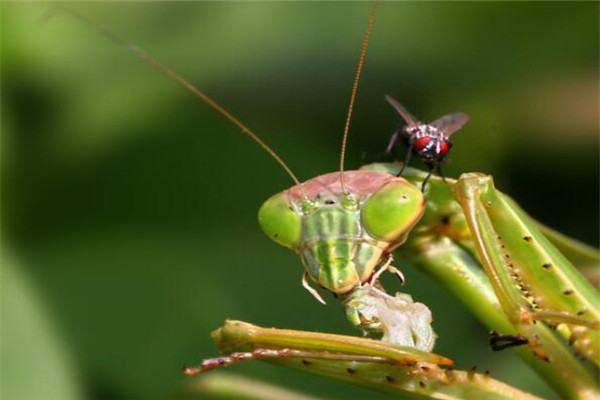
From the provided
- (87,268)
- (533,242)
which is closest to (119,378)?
(87,268)

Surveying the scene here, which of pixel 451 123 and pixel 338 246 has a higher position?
pixel 451 123

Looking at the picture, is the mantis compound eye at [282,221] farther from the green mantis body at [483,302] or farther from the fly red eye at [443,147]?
the fly red eye at [443,147]

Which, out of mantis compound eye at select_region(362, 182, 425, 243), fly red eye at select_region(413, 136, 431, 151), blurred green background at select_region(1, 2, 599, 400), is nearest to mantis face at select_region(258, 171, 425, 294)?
mantis compound eye at select_region(362, 182, 425, 243)

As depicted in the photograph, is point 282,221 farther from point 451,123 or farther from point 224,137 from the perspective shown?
point 224,137

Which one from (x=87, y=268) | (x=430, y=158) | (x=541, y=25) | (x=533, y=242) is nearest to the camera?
(x=533, y=242)

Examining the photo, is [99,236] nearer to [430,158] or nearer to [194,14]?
[194,14]

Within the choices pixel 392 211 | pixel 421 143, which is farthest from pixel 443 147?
pixel 392 211

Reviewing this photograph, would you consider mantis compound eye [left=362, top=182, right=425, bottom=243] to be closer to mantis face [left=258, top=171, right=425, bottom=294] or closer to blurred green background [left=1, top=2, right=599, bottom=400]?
mantis face [left=258, top=171, right=425, bottom=294]
